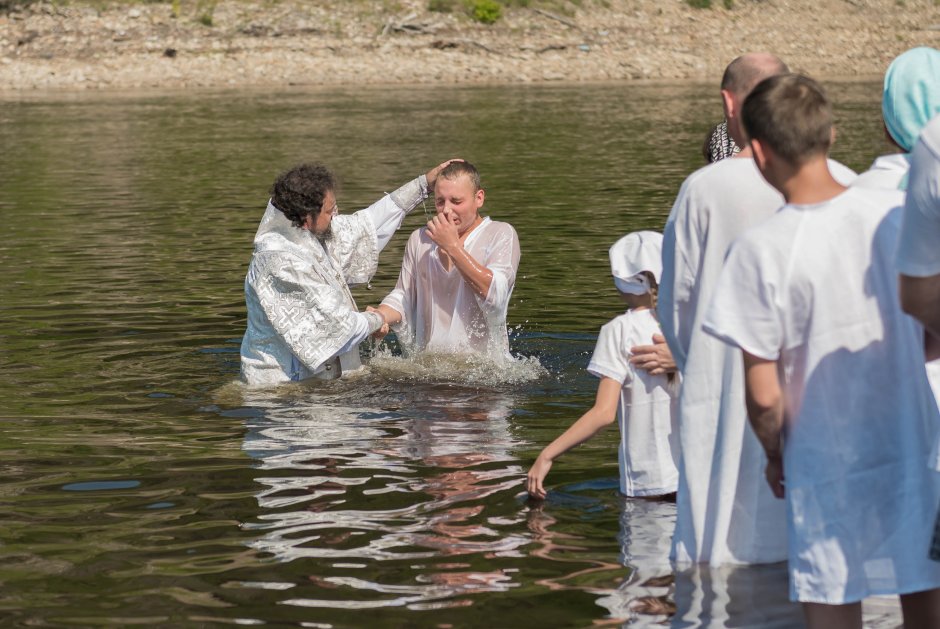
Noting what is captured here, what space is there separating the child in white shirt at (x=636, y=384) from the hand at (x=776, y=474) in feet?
5.00

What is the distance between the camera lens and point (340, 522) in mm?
6719

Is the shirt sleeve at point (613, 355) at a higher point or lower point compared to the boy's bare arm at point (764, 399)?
lower

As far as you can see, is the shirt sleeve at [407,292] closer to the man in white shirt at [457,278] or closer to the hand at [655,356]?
the man in white shirt at [457,278]

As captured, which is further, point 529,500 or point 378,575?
point 529,500

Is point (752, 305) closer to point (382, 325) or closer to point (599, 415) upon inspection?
point (599, 415)

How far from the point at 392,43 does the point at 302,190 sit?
5201 centimetres

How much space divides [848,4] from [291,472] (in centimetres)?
6929

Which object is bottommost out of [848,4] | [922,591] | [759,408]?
[922,591]

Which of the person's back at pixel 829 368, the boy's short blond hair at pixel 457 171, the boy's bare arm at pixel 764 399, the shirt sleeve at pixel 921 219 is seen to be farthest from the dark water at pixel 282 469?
the shirt sleeve at pixel 921 219

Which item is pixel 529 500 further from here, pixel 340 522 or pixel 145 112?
pixel 145 112

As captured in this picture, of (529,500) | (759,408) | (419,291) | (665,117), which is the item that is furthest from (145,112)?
(759,408)

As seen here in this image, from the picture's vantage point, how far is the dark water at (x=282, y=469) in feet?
18.5

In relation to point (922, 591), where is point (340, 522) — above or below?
below

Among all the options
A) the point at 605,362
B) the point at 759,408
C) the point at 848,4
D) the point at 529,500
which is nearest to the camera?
the point at 759,408
